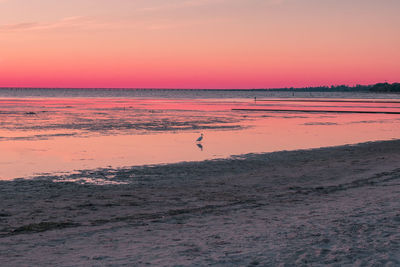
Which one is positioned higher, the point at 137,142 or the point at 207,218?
the point at 137,142

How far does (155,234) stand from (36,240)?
239cm

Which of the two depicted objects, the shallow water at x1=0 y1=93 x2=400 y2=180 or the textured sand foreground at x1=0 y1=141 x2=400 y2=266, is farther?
the shallow water at x1=0 y1=93 x2=400 y2=180

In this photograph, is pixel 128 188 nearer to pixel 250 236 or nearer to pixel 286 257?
pixel 250 236

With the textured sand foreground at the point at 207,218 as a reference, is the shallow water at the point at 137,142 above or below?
above

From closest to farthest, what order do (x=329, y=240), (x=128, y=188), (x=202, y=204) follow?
(x=329, y=240) → (x=202, y=204) → (x=128, y=188)

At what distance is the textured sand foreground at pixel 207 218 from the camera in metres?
8.38

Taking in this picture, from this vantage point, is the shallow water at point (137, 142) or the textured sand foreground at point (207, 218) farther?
the shallow water at point (137, 142)

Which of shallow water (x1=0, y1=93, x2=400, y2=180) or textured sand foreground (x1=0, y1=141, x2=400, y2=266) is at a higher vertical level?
shallow water (x1=0, y1=93, x2=400, y2=180)

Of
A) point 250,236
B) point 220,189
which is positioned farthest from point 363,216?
point 220,189

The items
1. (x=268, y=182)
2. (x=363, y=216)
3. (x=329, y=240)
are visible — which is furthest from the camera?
(x=268, y=182)

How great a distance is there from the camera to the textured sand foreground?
8.38m

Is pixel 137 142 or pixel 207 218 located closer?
pixel 207 218

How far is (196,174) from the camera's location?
58.6 feet

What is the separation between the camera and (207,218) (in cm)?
1134
